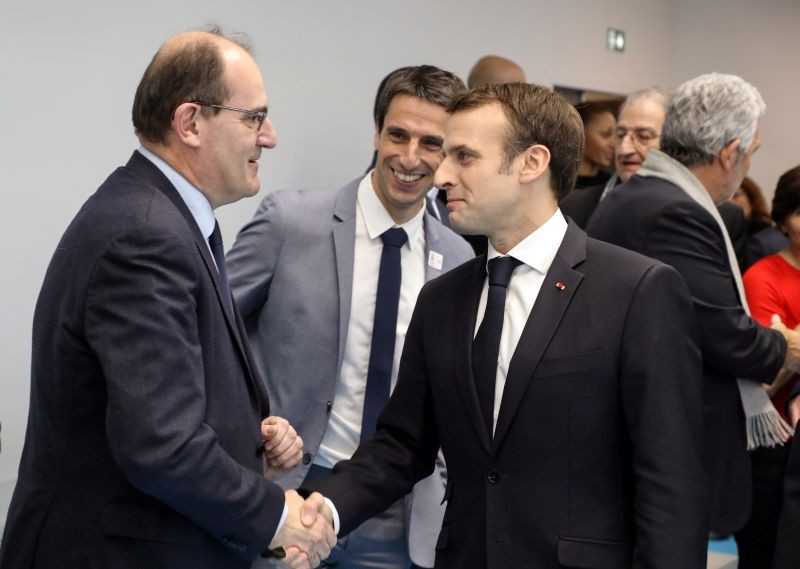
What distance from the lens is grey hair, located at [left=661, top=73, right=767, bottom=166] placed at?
10.2 ft

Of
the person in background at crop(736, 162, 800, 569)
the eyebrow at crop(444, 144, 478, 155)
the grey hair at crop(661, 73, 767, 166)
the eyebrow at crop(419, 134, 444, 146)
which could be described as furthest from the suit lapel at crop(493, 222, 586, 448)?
the person in background at crop(736, 162, 800, 569)

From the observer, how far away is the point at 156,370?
5.81ft

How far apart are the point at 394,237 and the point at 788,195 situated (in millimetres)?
1484

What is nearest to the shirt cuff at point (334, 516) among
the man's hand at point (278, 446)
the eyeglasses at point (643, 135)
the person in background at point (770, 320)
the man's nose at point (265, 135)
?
the man's hand at point (278, 446)

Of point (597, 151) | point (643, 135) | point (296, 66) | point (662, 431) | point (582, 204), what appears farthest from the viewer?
point (597, 151)

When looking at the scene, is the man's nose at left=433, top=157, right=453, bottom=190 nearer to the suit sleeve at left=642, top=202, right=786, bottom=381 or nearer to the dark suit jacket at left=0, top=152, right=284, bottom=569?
the dark suit jacket at left=0, top=152, right=284, bottom=569

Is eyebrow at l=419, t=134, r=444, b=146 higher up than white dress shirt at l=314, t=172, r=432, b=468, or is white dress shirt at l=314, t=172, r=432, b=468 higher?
eyebrow at l=419, t=134, r=444, b=146

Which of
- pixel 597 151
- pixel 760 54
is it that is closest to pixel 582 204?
pixel 597 151

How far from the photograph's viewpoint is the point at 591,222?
10.5 feet

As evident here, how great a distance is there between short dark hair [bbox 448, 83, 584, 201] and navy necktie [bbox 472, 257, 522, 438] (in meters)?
0.21

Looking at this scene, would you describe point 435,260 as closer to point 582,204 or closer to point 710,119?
point 710,119

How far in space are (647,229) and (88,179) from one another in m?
2.11

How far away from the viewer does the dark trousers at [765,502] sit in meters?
3.39

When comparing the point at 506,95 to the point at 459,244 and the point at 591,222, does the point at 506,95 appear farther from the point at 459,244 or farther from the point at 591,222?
the point at 591,222
